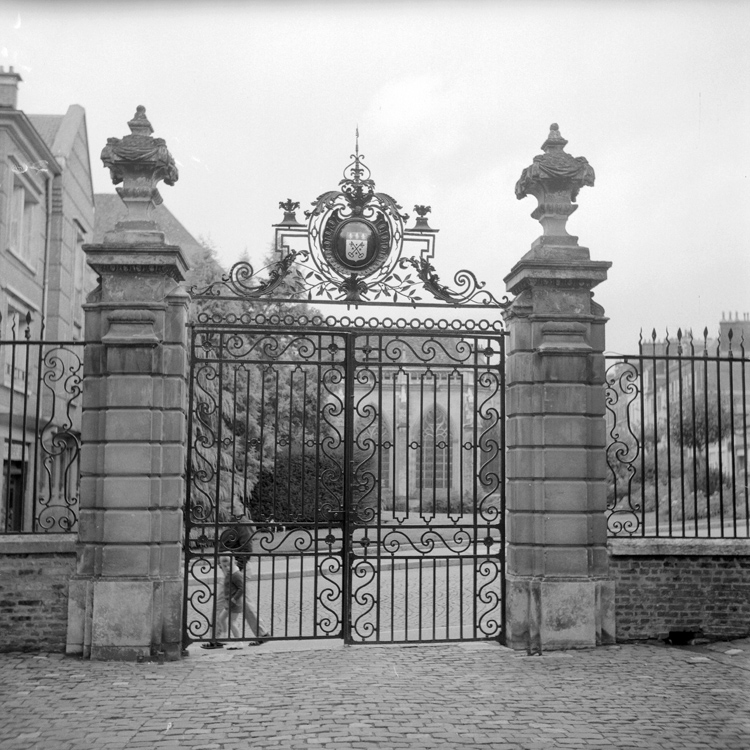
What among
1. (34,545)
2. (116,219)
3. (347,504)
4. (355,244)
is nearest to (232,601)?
(347,504)

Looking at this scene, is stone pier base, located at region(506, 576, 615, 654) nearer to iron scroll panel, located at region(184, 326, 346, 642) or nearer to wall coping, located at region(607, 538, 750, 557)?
wall coping, located at region(607, 538, 750, 557)

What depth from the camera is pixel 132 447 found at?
9.12m

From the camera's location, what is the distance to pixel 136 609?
352 inches

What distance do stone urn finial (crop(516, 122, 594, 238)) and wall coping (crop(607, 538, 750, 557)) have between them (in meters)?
3.39

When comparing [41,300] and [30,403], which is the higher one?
[41,300]

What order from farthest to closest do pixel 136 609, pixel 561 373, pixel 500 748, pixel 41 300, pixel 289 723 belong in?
1. pixel 41 300
2. pixel 561 373
3. pixel 136 609
4. pixel 289 723
5. pixel 500 748

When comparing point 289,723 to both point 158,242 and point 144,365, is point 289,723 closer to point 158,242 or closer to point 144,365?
point 144,365

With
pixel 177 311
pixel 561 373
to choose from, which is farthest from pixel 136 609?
pixel 561 373

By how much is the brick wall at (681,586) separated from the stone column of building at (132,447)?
4.67m

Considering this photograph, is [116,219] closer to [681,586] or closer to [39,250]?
[39,250]

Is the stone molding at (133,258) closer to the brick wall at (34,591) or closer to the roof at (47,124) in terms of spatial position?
the brick wall at (34,591)

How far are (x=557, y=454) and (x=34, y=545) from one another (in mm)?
5355

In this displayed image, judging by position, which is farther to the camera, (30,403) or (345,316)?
(30,403)

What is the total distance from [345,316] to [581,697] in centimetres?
451
